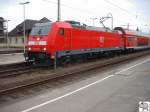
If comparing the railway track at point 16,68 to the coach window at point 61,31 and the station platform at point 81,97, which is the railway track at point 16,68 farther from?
the station platform at point 81,97

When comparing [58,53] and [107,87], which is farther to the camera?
[58,53]

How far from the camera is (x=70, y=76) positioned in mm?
16188

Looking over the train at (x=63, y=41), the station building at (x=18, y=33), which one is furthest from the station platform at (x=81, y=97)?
the station building at (x=18, y=33)

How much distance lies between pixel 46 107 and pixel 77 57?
47.1 ft

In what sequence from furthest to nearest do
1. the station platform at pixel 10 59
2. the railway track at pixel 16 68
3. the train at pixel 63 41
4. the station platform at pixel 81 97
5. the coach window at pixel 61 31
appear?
the station platform at pixel 10 59 < the coach window at pixel 61 31 < the train at pixel 63 41 < the railway track at pixel 16 68 < the station platform at pixel 81 97

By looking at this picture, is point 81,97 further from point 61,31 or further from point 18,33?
point 18,33

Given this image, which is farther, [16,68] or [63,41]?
[63,41]

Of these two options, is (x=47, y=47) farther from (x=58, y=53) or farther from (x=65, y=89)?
(x=65, y=89)

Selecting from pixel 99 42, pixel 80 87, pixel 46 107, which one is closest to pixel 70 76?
pixel 80 87

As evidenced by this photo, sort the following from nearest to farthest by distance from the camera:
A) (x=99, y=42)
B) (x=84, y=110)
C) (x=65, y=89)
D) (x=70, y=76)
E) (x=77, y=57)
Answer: (x=84, y=110)
(x=65, y=89)
(x=70, y=76)
(x=77, y=57)
(x=99, y=42)

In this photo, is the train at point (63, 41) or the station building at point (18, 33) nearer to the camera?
the train at point (63, 41)

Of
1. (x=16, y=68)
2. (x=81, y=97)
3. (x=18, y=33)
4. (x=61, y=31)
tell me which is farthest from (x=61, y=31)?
(x=18, y=33)

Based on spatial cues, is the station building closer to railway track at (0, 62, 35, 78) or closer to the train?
the train

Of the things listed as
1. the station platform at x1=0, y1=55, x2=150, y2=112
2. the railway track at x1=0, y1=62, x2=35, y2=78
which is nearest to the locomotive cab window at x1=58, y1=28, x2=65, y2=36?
the railway track at x1=0, y1=62, x2=35, y2=78
